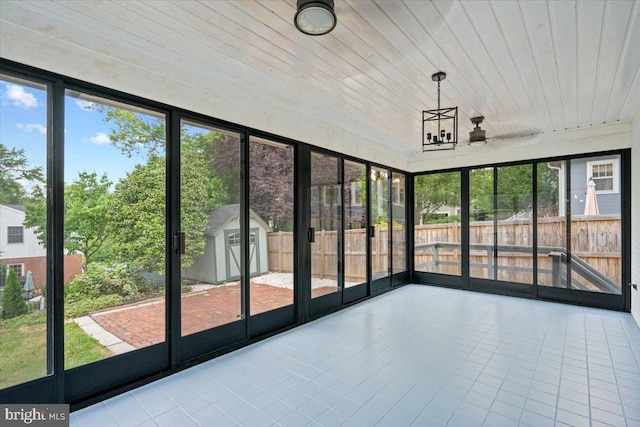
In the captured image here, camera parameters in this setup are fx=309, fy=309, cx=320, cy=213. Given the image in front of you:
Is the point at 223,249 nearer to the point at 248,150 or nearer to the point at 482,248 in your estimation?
the point at 248,150

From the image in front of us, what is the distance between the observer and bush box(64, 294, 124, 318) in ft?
7.61

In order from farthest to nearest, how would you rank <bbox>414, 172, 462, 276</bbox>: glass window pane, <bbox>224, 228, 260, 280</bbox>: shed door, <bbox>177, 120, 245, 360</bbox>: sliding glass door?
<bbox>414, 172, 462, 276</bbox>: glass window pane, <bbox>224, 228, 260, 280</bbox>: shed door, <bbox>177, 120, 245, 360</bbox>: sliding glass door

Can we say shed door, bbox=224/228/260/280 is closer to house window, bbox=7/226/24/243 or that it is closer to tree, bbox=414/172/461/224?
house window, bbox=7/226/24/243

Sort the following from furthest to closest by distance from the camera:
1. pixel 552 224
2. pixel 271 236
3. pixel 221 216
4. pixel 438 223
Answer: pixel 438 223 → pixel 552 224 → pixel 271 236 → pixel 221 216

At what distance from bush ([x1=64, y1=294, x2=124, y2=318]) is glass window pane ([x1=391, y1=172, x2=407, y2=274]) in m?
4.79

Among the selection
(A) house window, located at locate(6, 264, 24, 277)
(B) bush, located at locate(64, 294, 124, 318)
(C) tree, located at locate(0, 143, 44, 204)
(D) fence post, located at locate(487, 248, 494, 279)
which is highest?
(C) tree, located at locate(0, 143, 44, 204)

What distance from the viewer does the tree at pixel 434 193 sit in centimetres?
617

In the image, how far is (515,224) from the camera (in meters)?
5.50

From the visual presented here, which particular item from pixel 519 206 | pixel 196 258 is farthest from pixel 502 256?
pixel 196 258

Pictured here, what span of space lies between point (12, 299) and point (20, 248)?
1.12ft

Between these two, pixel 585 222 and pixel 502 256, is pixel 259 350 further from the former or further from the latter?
pixel 585 222

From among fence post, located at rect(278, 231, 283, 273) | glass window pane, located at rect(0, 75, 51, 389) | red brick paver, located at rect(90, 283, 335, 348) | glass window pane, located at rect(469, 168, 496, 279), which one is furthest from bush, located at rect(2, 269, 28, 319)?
glass window pane, located at rect(469, 168, 496, 279)

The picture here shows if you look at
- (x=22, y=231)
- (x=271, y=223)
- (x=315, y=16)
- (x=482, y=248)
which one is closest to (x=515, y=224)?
(x=482, y=248)

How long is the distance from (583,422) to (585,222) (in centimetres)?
387
